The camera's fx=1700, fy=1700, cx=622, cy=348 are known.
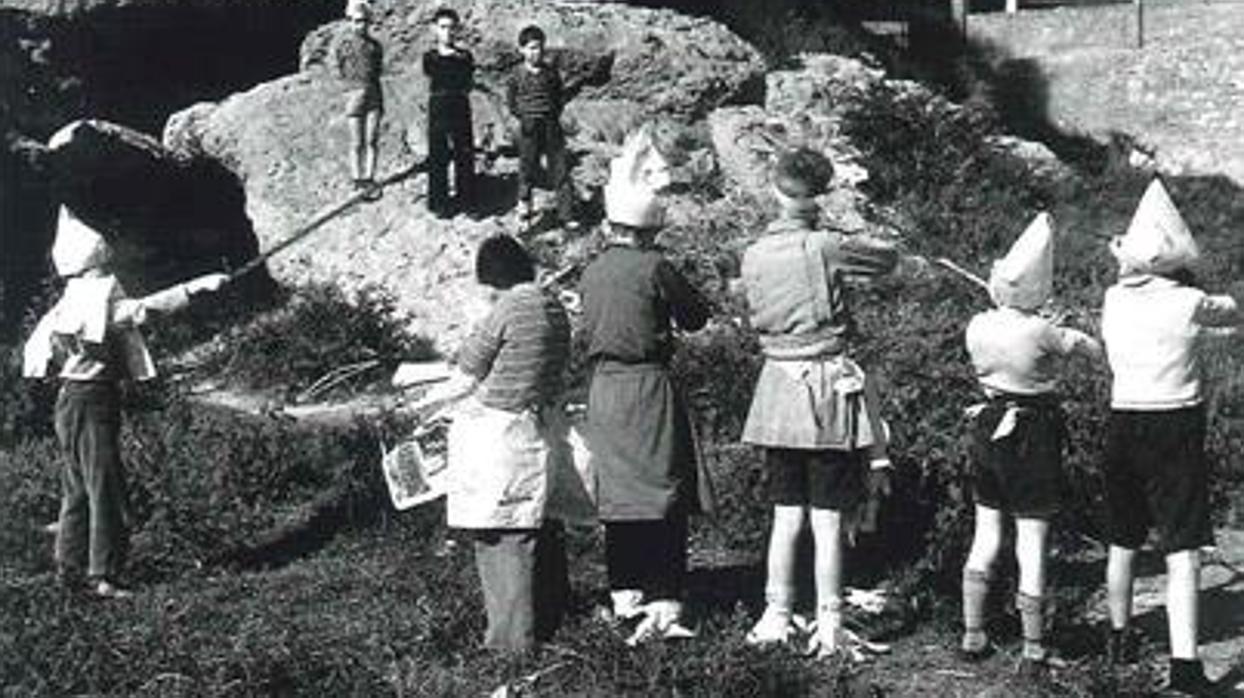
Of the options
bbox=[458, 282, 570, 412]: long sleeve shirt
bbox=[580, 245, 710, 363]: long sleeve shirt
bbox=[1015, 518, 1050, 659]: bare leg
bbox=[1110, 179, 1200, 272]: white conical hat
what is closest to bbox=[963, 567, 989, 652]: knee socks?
bbox=[1015, 518, 1050, 659]: bare leg

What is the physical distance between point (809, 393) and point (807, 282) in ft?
1.25

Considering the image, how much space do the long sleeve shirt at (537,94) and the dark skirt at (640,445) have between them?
19.8 ft

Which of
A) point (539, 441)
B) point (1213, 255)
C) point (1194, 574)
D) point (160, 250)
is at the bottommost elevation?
point (1213, 255)

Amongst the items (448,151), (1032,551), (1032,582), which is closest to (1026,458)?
(1032,551)

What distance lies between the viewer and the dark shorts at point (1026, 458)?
18.9ft

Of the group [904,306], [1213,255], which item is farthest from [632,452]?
[1213,255]

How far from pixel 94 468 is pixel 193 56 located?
27.9 ft

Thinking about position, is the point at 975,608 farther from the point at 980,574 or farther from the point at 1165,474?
the point at 1165,474

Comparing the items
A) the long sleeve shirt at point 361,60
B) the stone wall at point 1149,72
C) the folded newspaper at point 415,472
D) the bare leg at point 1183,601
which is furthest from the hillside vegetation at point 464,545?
the stone wall at point 1149,72

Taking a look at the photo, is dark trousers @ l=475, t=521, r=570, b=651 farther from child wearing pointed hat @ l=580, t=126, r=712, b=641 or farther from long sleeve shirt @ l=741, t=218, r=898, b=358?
long sleeve shirt @ l=741, t=218, r=898, b=358

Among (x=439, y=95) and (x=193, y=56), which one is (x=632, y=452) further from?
(x=193, y=56)

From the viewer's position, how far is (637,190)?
6.04 metres

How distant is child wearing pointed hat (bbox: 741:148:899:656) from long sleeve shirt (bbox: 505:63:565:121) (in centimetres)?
607

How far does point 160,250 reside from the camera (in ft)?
42.2
